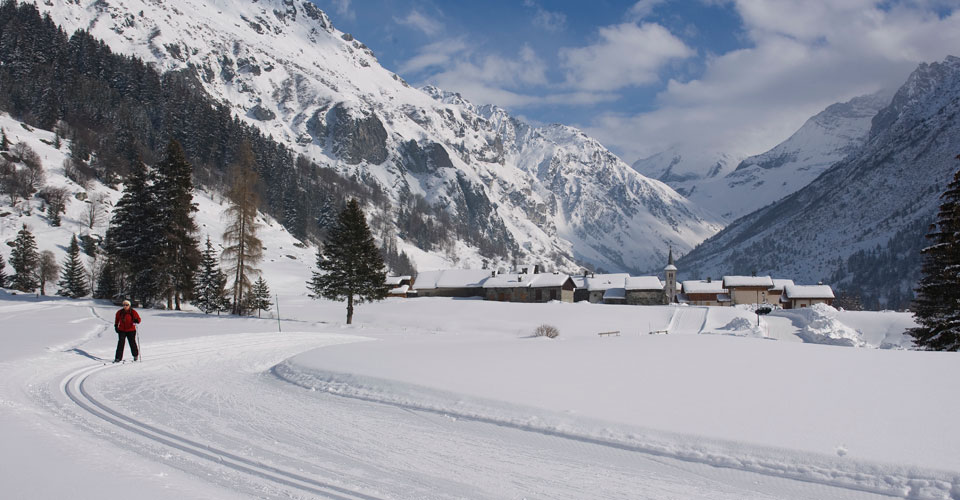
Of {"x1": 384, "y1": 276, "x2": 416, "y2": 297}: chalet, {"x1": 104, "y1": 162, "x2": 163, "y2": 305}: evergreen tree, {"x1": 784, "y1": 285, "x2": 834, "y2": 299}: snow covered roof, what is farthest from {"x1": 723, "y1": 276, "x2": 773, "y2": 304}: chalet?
{"x1": 104, "y1": 162, "x2": 163, "y2": 305}: evergreen tree

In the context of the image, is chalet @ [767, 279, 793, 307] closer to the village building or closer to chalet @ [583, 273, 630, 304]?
the village building

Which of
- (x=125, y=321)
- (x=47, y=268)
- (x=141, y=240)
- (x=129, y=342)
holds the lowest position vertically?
(x=129, y=342)

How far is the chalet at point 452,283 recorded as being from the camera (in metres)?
91.9

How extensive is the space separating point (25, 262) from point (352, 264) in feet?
150

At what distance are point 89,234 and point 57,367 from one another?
7084 centimetres

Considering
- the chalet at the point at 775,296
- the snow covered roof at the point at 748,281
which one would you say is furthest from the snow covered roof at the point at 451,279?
the chalet at the point at 775,296

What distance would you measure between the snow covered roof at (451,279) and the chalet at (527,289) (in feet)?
10.9

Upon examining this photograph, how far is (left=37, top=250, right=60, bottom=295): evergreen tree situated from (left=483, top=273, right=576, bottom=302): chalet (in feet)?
183

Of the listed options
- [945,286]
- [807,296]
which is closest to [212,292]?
[945,286]

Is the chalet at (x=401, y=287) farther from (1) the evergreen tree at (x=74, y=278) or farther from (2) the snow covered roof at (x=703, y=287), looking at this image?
(2) the snow covered roof at (x=703, y=287)

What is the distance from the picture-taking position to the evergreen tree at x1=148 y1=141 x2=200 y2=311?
37.3 meters

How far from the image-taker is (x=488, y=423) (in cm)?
1016

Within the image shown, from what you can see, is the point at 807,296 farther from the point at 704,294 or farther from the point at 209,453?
the point at 209,453

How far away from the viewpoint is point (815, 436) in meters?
8.52
